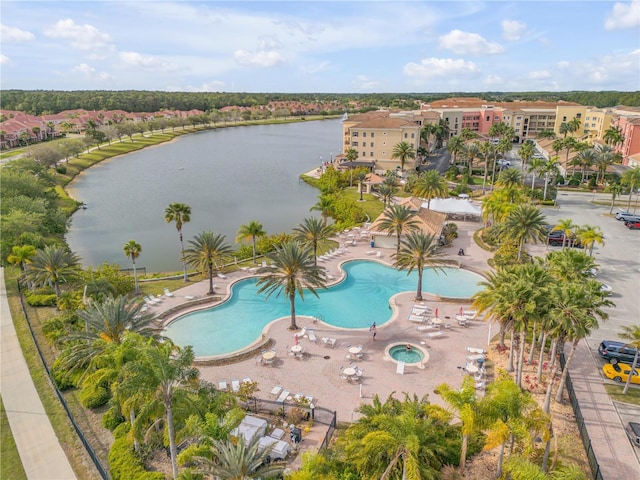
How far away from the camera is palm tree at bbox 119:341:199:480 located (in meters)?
14.8

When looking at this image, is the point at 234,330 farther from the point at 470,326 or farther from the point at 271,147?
the point at 271,147

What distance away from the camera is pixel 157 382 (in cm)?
1495


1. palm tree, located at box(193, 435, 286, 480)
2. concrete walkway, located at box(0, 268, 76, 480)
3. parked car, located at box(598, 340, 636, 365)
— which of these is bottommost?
concrete walkway, located at box(0, 268, 76, 480)

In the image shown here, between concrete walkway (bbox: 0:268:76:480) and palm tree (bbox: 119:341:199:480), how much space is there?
539 cm

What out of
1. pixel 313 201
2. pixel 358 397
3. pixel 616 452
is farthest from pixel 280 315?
pixel 313 201

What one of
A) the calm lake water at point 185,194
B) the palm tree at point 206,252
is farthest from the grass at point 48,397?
the calm lake water at point 185,194

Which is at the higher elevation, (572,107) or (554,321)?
(572,107)

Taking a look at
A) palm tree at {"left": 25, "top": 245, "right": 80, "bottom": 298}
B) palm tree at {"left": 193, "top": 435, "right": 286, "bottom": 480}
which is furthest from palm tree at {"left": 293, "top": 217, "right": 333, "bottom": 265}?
palm tree at {"left": 193, "top": 435, "right": 286, "bottom": 480}

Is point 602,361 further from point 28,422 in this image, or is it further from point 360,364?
point 28,422

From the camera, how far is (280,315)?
33094 millimetres

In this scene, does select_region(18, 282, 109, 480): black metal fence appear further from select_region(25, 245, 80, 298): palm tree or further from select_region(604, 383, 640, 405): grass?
select_region(604, 383, 640, 405): grass

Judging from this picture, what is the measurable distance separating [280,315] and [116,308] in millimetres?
14303

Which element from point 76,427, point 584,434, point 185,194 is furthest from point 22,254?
point 185,194

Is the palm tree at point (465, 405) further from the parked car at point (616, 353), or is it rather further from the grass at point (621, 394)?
the parked car at point (616, 353)
